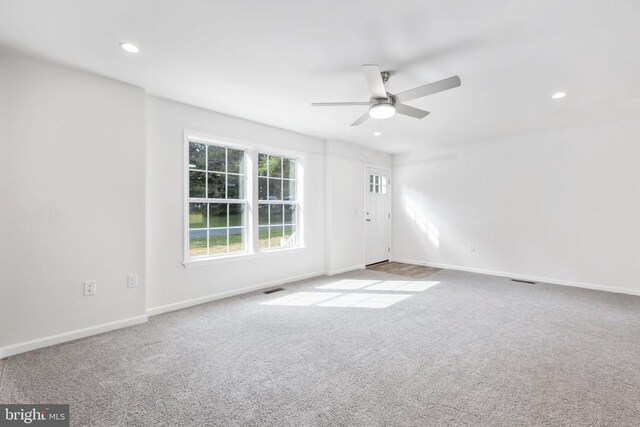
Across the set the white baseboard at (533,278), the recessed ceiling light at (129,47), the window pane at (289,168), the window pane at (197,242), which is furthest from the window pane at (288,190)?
the white baseboard at (533,278)

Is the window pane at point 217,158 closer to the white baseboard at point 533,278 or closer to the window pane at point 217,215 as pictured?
the window pane at point 217,215

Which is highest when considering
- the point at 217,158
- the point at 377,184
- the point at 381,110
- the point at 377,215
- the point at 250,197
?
the point at 381,110

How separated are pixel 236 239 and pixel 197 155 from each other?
1.25 meters

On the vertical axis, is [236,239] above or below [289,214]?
below

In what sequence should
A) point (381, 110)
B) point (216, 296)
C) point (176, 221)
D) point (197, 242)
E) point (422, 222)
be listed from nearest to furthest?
1. point (381, 110)
2. point (176, 221)
3. point (197, 242)
4. point (216, 296)
5. point (422, 222)

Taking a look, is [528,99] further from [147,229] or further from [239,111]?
[147,229]

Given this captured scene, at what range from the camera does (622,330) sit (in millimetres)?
2812

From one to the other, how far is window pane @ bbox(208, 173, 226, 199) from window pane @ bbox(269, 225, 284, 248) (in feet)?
3.23

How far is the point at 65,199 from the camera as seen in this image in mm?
2629

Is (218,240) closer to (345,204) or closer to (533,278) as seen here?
(345,204)

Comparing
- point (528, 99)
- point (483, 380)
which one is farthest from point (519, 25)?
point (483, 380)

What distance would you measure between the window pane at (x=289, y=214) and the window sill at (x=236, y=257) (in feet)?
1.50

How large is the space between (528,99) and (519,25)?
1665 millimetres

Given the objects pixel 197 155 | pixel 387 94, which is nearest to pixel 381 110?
pixel 387 94
